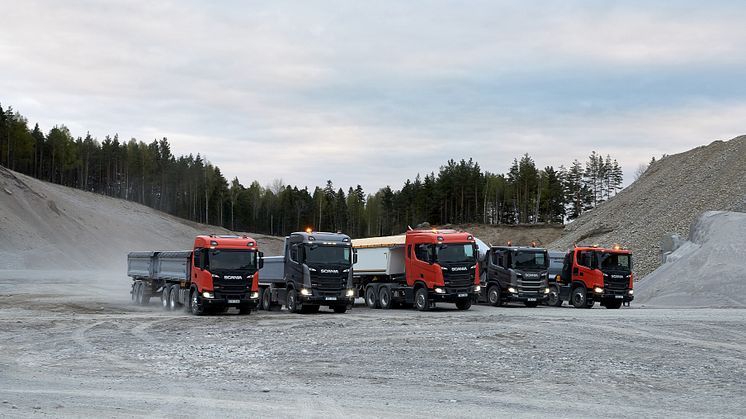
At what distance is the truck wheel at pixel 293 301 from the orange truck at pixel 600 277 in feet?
51.6

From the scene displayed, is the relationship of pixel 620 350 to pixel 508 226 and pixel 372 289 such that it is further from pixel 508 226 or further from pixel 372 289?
pixel 508 226

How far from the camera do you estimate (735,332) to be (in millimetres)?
24625

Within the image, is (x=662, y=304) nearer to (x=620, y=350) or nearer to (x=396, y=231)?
(x=620, y=350)

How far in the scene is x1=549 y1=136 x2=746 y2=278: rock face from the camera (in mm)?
63906

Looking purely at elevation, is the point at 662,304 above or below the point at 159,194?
below

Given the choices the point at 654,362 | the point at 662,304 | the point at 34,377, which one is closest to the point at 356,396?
the point at 34,377

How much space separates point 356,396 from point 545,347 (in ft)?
27.9

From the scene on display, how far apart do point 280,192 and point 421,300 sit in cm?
13589

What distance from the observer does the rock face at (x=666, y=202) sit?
6391cm

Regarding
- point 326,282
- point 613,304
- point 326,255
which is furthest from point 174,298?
point 613,304

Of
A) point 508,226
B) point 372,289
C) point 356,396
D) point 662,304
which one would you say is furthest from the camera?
point 508,226

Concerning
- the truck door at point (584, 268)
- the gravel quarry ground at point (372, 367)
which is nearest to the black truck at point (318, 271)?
the gravel quarry ground at point (372, 367)

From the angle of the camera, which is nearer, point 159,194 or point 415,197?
point 415,197

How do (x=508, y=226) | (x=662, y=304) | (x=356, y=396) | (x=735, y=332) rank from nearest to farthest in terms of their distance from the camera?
1. (x=356, y=396)
2. (x=735, y=332)
3. (x=662, y=304)
4. (x=508, y=226)
